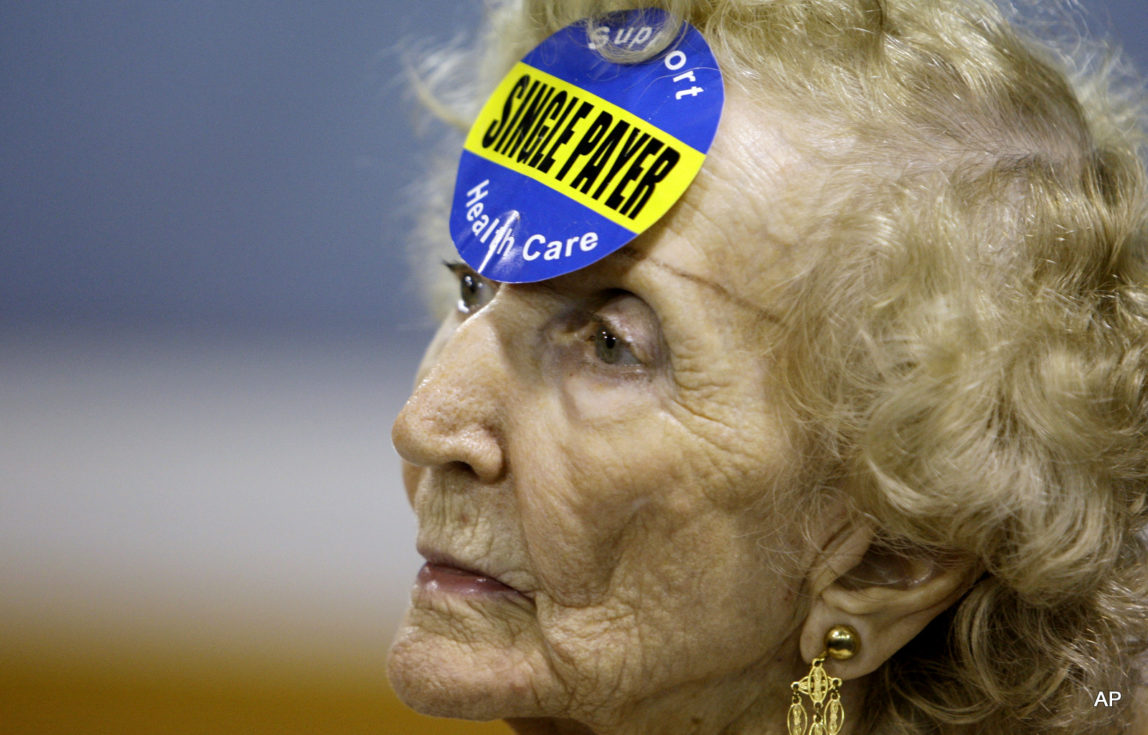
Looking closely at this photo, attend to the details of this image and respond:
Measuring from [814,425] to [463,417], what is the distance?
322 millimetres

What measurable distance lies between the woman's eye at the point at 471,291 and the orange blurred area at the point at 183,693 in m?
0.72

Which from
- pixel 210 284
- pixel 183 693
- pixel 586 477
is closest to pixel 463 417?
pixel 586 477

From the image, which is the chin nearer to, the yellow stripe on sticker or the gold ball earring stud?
the gold ball earring stud

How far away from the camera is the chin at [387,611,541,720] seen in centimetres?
100

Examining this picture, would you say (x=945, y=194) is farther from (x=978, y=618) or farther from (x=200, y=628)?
(x=200, y=628)

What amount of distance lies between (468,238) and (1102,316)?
0.62m

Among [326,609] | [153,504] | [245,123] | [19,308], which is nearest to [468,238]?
[326,609]

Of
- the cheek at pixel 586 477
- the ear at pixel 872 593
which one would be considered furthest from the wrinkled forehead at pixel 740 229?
the ear at pixel 872 593

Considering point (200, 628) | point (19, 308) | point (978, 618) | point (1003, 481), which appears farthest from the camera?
point (19, 308)

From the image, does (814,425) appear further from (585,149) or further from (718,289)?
(585,149)

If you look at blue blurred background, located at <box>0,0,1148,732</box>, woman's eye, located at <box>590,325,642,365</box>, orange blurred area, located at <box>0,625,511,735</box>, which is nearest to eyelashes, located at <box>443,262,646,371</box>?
woman's eye, located at <box>590,325,642,365</box>

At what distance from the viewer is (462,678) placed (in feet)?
3.26

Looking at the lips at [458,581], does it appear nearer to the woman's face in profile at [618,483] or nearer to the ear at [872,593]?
the woman's face in profile at [618,483]

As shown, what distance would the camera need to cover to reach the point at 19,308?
2.76 meters
